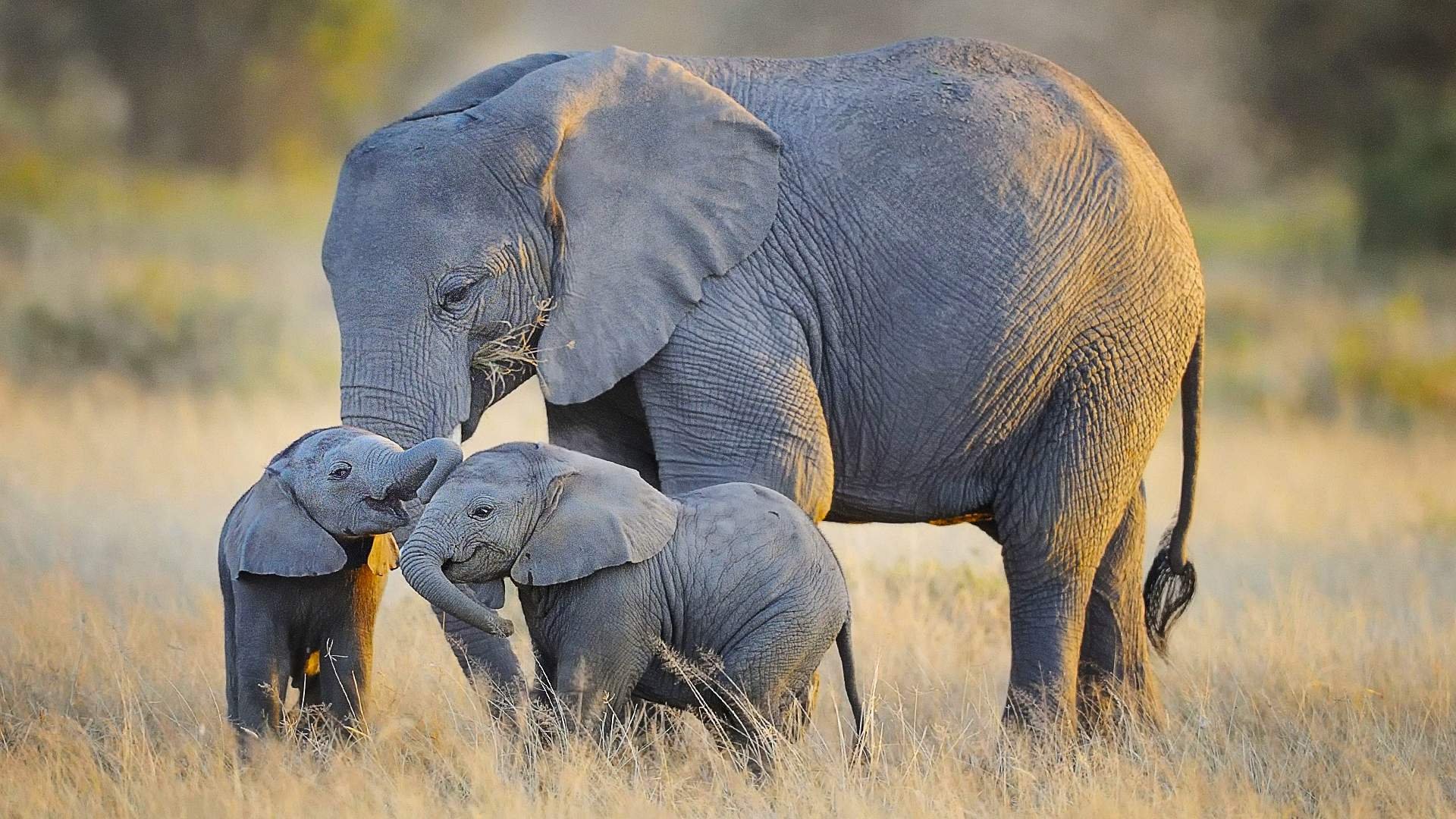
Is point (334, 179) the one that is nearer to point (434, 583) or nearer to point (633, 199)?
point (633, 199)

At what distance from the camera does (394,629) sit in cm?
776

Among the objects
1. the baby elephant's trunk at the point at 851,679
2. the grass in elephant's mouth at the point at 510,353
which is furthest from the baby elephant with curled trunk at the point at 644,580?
the grass in elephant's mouth at the point at 510,353

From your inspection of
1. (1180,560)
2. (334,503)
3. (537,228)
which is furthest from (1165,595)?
(334,503)

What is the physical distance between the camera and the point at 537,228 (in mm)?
5980

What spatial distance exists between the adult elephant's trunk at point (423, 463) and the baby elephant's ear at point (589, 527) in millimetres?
274

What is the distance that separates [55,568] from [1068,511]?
4.82 meters

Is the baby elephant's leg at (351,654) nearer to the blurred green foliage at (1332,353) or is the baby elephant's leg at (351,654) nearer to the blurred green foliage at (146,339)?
the blurred green foliage at (146,339)

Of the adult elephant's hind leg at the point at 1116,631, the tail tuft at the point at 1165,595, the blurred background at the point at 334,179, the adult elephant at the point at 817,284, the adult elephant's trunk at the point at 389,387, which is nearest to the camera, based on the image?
the adult elephant's trunk at the point at 389,387

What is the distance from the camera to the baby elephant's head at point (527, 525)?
510 centimetres

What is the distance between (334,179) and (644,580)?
94.5 feet

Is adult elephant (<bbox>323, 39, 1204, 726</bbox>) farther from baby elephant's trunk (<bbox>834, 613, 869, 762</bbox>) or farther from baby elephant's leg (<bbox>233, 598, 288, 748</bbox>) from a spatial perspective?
baby elephant's leg (<bbox>233, 598, 288, 748</bbox>)

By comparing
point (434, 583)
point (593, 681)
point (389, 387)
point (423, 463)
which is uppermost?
point (389, 387)

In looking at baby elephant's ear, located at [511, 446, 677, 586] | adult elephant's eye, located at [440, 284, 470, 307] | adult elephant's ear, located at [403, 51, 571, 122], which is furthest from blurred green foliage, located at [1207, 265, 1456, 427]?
baby elephant's ear, located at [511, 446, 677, 586]

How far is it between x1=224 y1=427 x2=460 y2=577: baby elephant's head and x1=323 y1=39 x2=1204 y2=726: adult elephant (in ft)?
0.80
